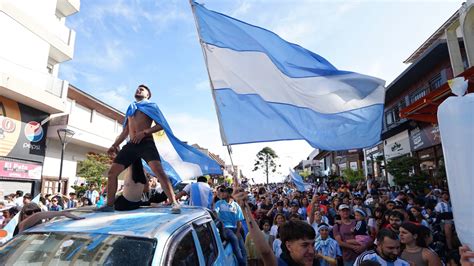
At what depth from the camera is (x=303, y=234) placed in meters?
2.40

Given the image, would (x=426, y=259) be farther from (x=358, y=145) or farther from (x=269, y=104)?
(x=269, y=104)

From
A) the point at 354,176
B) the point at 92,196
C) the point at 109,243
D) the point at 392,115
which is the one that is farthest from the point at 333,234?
the point at 354,176

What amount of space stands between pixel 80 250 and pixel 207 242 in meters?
1.35

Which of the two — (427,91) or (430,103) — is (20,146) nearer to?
(430,103)

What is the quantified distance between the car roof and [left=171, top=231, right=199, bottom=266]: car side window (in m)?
0.13

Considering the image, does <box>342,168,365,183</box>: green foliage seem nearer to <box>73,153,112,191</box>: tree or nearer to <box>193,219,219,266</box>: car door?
<box>73,153,112,191</box>: tree

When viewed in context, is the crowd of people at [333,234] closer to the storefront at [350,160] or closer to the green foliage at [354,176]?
the green foliage at [354,176]

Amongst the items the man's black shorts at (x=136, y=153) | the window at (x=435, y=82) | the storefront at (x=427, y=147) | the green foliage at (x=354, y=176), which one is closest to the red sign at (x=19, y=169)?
the man's black shorts at (x=136, y=153)

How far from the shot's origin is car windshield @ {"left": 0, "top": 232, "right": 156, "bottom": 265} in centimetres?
219

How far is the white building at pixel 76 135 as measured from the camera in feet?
59.6

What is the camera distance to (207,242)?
129 inches

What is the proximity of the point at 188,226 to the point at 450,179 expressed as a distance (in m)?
2.14

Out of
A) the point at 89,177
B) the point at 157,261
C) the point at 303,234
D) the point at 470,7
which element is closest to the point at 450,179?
the point at 303,234

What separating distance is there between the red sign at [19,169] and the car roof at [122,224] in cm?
1526
